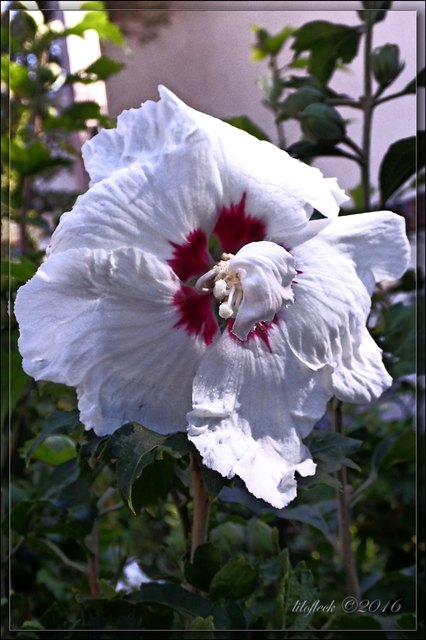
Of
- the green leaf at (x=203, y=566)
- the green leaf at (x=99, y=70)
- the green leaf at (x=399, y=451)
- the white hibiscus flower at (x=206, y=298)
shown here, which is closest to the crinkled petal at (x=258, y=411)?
the white hibiscus flower at (x=206, y=298)

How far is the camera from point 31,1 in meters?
0.70

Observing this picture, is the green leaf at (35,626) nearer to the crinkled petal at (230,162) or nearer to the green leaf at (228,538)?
the green leaf at (228,538)

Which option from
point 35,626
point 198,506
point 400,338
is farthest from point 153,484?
point 400,338

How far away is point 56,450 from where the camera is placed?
0.57m

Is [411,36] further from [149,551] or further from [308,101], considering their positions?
[149,551]

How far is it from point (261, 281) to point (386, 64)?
0.34 metres

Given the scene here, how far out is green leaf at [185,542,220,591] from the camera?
47cm

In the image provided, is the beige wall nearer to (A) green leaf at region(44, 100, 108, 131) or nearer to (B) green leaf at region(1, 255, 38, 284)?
(A) green leaf at region(44, 100, 108, 131)

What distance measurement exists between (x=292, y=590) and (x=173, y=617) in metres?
0.08

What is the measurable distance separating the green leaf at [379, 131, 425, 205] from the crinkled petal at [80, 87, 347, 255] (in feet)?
0.77

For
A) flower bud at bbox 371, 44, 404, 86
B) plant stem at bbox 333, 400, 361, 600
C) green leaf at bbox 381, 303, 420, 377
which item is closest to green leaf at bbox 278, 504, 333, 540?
plant stem at bbox 333, 400, 361, 600

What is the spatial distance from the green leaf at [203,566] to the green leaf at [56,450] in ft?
0.41

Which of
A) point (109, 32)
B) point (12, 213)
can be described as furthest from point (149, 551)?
point (109, 32)

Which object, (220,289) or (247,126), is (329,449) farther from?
(247,126)
